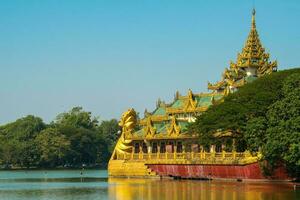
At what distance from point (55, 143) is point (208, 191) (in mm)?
71798

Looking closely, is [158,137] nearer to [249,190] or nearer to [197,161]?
[197,161]

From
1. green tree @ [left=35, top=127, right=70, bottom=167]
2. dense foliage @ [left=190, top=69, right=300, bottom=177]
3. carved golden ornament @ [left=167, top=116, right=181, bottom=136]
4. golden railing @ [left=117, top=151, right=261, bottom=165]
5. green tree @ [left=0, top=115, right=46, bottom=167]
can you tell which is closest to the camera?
dense foliage @ [left=190, top=69, right=300, bottom=177]

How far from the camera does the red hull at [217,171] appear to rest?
56844 mm

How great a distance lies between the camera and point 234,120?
58969 millimetres

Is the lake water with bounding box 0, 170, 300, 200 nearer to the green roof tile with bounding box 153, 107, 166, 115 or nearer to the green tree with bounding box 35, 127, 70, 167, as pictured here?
the green roof tile with bounding box 153, 107, 166, 115

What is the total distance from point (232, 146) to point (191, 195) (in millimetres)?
17939

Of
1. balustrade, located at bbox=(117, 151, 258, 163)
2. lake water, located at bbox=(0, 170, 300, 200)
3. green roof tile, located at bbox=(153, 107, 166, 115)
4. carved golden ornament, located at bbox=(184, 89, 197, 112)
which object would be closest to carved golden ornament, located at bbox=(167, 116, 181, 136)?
balustrade, located at bbox=(117, 151, 258, 163)

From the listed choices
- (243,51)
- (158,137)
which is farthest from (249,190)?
(243,51)

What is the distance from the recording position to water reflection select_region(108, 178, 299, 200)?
1714 inches

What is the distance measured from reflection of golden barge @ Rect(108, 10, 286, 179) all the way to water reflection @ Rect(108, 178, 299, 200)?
4890 mm

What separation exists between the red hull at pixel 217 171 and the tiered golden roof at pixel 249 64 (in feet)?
38.2

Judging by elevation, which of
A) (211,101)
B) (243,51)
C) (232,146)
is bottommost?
(232,146)

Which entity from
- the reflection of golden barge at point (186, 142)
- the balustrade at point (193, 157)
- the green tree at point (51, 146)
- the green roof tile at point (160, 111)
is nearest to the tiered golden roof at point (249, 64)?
the reflection of golden barge at point (186, 142)

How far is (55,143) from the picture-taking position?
117500 mm
